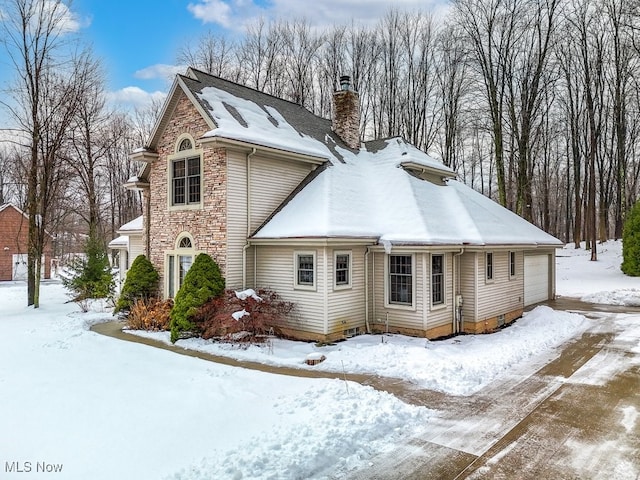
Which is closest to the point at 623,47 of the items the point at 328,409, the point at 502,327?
the point at 502,327

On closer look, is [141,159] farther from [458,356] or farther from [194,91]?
[458,356]

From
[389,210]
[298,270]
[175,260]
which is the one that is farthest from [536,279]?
[175,260]

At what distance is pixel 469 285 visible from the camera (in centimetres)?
1286

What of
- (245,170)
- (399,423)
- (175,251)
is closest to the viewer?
(399,423)

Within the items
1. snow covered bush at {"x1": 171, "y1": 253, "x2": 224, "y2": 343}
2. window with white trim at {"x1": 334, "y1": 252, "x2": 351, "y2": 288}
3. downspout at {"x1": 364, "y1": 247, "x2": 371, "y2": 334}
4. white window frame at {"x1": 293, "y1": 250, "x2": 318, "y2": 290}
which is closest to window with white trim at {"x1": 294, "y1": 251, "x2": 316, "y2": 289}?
white window frame at {"x1": 293, "y1": 250, "x2": 318, "y2": 290}

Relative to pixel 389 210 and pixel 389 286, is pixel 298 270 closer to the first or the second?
A: pixel 389 286

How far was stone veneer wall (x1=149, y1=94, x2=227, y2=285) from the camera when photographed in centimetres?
1245

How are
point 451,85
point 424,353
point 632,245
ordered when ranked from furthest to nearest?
point 451,85
point 632,245
point 424,353

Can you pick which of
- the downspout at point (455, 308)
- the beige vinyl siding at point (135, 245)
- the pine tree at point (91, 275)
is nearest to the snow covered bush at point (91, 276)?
the pine tree at point (91, 275)

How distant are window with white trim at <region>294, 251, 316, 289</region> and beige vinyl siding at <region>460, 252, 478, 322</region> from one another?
4717mm

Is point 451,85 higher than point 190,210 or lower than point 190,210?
higher

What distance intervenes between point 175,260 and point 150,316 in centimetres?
197

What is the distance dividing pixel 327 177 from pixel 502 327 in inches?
298

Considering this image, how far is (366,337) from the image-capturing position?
11750 millimetres
